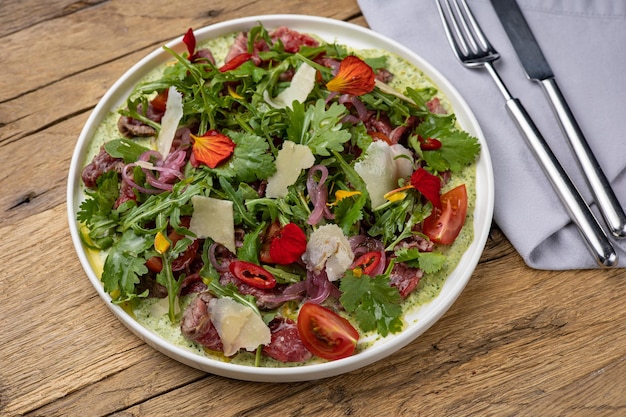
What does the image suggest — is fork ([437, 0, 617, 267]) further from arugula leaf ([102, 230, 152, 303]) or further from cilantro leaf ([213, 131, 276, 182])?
arugula leaf ([102, 230, 152, 303])

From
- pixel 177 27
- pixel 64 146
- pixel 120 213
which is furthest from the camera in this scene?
pixel 177 27

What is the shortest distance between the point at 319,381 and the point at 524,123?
152cm

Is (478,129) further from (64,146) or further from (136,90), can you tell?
(64,146)

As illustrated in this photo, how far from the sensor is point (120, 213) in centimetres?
274

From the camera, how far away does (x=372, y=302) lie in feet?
8.26

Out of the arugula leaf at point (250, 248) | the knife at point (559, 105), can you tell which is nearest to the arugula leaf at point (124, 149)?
the arugula leaf at point (250, 248)

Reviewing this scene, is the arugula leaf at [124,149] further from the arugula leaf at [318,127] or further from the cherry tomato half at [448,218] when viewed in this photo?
the cherry tomato half at [448,218]

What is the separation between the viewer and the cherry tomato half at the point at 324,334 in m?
2.48

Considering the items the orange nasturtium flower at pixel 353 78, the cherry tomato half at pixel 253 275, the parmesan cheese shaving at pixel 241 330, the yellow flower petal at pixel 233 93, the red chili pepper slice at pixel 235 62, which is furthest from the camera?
the red chili pepper slice at pixel 235 62

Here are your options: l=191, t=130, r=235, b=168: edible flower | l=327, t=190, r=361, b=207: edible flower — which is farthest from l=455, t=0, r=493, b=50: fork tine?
l=191, t=130, r=235, b=168: edible flower

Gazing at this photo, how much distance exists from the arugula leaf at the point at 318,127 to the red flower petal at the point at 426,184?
314 millimetres

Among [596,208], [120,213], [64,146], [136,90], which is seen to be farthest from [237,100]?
[596,208]

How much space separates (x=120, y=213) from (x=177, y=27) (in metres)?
1.35

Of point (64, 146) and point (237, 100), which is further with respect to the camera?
point (64, 146)
